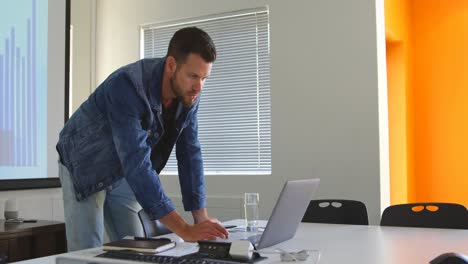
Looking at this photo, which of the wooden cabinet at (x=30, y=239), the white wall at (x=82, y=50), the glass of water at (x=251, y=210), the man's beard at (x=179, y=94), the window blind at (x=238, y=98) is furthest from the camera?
the white wall at (x=82, y=50)

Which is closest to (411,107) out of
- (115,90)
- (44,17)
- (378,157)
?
(378,157)

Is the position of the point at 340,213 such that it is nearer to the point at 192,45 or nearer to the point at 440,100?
the point at 192,45

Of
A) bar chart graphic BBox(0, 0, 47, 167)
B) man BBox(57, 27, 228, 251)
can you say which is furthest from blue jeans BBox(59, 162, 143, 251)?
bar chart graphic BBox(0, 0, 47, 167)

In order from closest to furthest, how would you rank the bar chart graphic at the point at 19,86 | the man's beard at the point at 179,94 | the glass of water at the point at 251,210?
1. the man's beard at the point at 179,94
2. the glass of water at the point at 251,210
3. the bar chart graphic at the point at 19,86

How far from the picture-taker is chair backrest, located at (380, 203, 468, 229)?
7.00 ft

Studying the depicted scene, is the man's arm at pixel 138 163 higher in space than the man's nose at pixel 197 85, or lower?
lower

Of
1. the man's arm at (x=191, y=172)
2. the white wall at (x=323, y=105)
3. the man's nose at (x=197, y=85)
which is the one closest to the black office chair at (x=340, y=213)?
the man's arm at (x=191, y=172)

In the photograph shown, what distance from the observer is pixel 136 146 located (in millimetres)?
1533

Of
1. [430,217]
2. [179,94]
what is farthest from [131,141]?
[430,217]

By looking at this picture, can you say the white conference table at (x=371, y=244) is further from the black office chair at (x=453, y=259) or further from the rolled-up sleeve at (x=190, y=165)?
the rolled-up sleeve at (x=190, y=165)

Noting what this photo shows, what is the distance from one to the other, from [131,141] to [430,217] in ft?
4.54

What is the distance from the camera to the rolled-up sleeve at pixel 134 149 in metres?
1.51

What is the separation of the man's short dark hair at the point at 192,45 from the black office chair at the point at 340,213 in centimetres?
112

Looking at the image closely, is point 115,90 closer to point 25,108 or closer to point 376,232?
point 376,232
